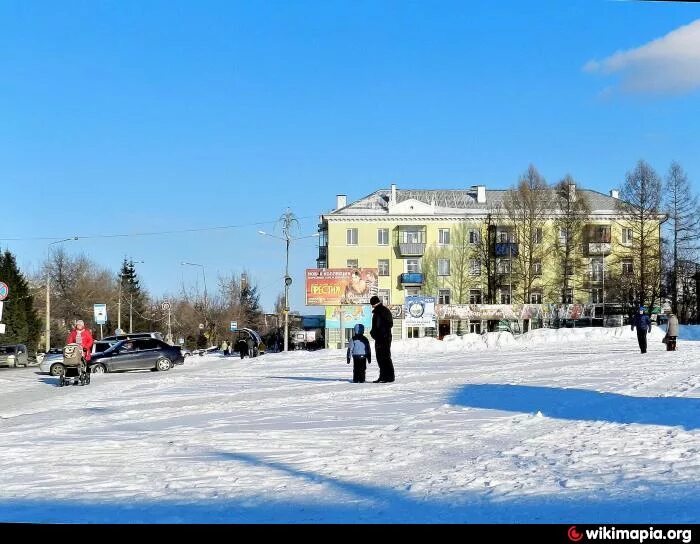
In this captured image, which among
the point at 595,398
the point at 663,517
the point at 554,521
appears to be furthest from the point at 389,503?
the point at 595,398

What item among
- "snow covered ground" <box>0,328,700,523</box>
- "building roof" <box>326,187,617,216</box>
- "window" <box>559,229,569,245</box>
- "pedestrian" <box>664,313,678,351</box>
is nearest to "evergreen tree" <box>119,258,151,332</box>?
"building roof" <box>326,187,617,216</box>

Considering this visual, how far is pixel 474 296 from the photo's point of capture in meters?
83.2

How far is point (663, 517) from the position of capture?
612 cm

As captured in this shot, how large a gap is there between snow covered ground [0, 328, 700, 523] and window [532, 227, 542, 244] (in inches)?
2394

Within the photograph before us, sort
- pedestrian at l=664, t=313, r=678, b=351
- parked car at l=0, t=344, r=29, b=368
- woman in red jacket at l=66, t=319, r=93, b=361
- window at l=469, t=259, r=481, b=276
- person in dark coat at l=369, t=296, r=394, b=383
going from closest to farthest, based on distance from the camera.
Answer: person in dark coat at l=369, t=296, r=394, b=383 < woman in red jacket at l=66, t=319, r=93, b=361 < pedestrian at l=664, t=313, r=678, b=351 < parked car at l=0, t=344, r=29, b=368 < window at l=469, t=259, r=481, b=276

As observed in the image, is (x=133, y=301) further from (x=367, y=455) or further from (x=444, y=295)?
(x=367, y=455)

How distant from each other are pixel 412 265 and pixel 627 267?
19360mm

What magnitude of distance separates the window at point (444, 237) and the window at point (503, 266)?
17.8ft

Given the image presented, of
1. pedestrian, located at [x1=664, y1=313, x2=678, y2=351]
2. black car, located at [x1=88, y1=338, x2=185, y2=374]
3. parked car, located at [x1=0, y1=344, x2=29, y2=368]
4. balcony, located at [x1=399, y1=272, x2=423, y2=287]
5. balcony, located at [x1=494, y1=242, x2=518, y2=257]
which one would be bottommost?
parked car, located at [x1=0, y1=344, x2=29, y2=368]

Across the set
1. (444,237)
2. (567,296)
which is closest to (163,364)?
(444,237)

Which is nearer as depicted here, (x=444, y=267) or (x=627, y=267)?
(x=627, y=267)

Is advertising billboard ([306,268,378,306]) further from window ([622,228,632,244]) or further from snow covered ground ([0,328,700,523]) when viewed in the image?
snow covered ground ([0,328,700,523])

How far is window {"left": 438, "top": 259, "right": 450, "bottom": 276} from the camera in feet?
273

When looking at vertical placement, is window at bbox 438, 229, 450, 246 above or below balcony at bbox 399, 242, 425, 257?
above
